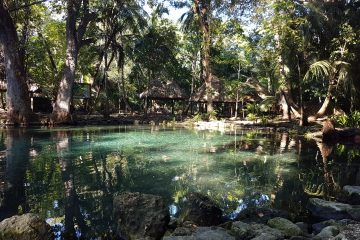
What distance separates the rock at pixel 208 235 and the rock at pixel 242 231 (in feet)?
0.49

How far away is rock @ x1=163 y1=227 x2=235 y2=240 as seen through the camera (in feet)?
15.7

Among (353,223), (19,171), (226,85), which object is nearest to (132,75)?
(226,85)

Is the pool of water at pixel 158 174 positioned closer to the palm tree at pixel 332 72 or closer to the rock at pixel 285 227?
the rock at pixel 285 227

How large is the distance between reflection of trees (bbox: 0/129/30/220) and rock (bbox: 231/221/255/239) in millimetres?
3932

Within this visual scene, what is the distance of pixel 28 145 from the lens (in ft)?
48.8

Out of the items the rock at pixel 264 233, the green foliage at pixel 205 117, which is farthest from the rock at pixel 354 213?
the green foliage at pixel 205 117

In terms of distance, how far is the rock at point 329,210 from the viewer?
6.30 meters

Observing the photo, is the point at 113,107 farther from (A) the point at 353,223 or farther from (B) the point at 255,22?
(A) the point at 353,223

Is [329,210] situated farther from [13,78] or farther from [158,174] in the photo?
[13,78]

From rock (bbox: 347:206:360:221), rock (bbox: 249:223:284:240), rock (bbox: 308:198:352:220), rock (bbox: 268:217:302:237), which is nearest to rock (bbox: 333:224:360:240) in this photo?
rock (bbox: 268:217:302:237)

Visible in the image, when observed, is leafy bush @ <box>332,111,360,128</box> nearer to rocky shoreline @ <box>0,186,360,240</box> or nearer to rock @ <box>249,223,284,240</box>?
rocky shoreline @ <box>0,186,360,240</box>

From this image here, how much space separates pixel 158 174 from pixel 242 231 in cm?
495

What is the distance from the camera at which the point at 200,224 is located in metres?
5.79

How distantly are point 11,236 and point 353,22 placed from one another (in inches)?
881
